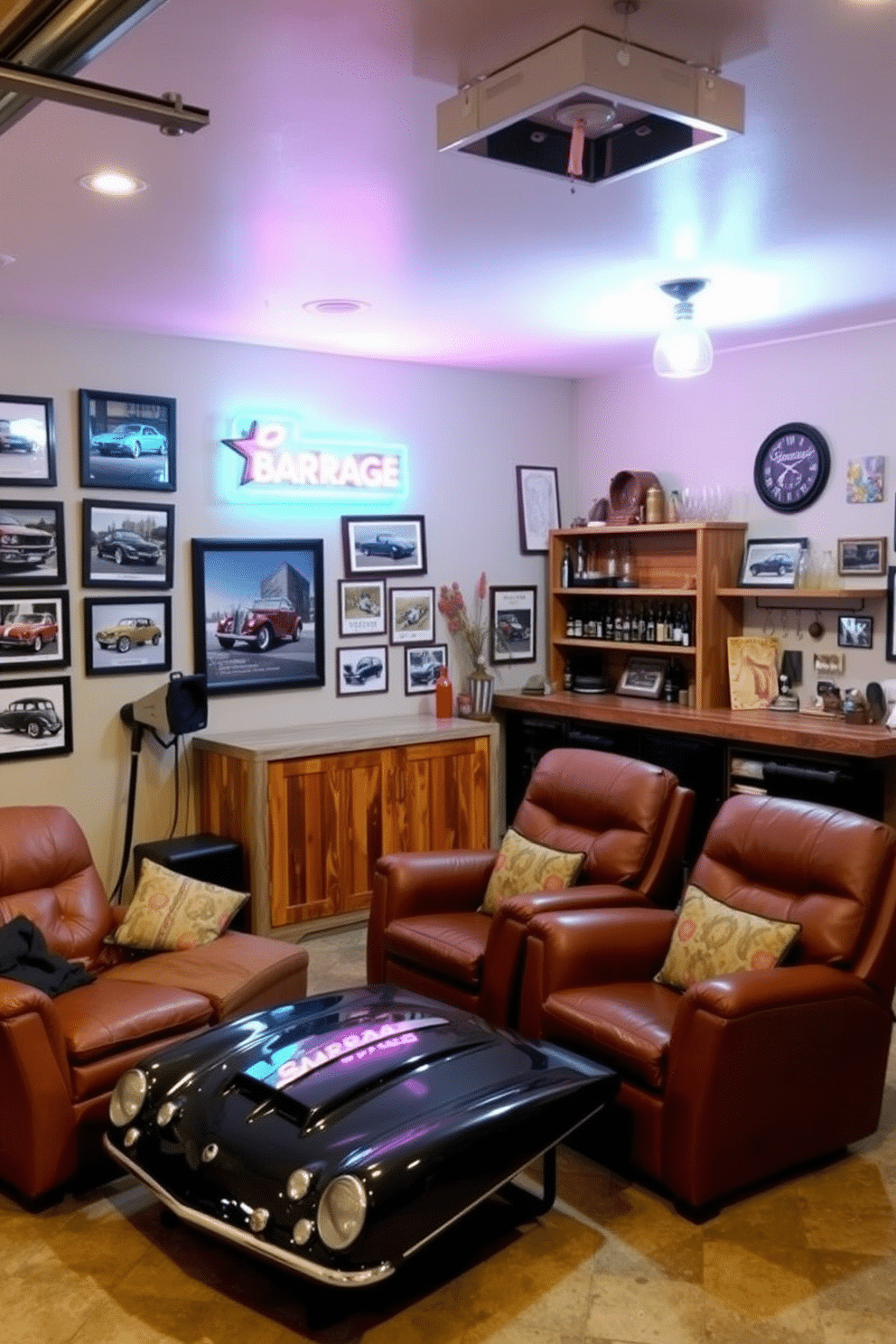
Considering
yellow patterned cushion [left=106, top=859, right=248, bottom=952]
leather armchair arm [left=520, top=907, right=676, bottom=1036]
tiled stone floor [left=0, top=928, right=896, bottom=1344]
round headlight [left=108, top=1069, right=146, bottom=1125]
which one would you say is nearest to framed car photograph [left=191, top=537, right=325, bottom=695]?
yellow patterned cushion [left=106, top=859, right=248, bottom=952]

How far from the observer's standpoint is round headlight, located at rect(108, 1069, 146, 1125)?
3.05m

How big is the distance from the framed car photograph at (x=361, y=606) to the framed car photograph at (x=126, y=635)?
999 mm

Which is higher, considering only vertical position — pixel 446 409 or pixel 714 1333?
pixel 446 409

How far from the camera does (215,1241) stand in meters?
3.11

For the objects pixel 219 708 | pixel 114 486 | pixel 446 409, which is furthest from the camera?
pixel 446 409

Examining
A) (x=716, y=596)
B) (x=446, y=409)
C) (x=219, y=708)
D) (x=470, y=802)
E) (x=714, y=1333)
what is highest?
(x=446, y=409)

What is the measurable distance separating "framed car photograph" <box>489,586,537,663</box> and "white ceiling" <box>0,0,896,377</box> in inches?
64.6

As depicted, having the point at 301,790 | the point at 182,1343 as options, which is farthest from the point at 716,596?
the point at 182,1343

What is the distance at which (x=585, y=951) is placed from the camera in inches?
146

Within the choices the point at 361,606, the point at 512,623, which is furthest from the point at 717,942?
the point at 512,623

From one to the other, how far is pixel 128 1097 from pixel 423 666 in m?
3.76

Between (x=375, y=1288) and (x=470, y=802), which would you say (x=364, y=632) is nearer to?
(x=470, y=802)

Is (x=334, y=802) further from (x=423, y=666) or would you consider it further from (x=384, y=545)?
(x=384, y=545)

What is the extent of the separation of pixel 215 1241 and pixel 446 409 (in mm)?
4617
